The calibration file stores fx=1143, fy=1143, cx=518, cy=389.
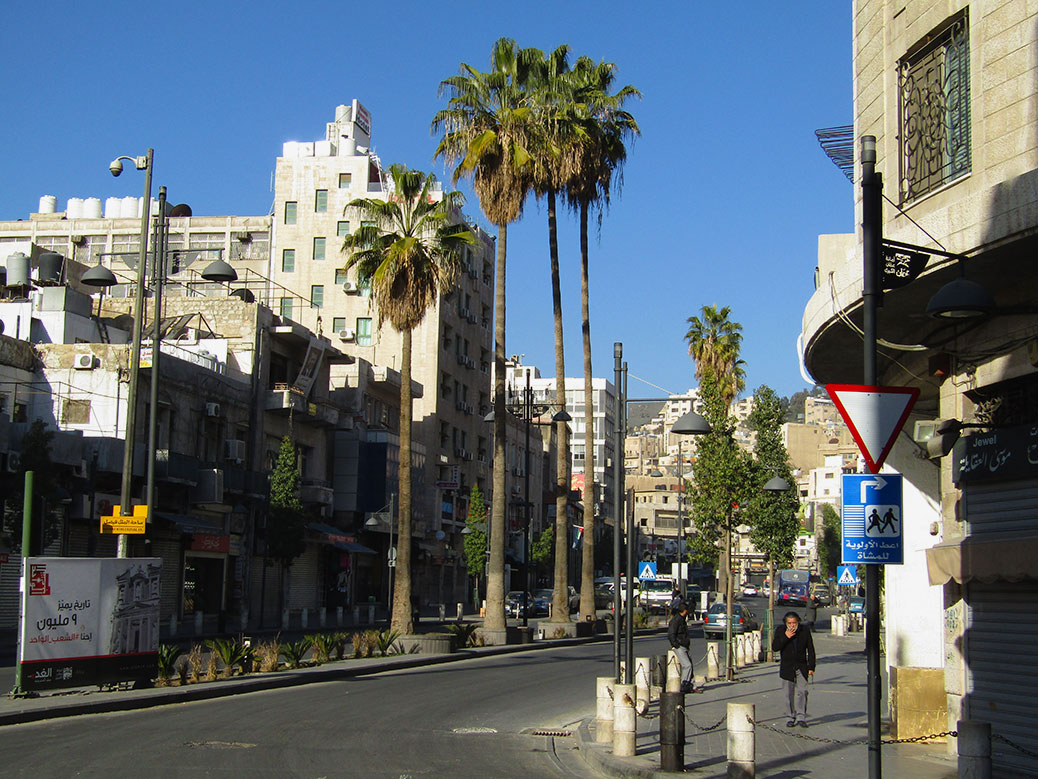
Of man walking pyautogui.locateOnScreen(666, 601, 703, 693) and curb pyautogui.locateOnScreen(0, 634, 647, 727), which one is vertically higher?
man walking pyautogui.locateOnScreen(666, 601, 703, 693)

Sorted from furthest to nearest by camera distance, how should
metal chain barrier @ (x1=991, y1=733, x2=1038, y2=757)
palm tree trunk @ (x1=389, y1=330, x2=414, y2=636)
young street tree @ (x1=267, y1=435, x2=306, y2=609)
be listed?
young street tree @ (x1=267, y1=435, x2=306, y2=609)
palm tree trunk @ (x1=389, y1=330, x2=414, y2=636)
metal chain barrier @ (x1=991, y1=733, x2=1038, y2=757)

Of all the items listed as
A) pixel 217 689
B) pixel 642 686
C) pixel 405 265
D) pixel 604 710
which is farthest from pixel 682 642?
pixel 405 265

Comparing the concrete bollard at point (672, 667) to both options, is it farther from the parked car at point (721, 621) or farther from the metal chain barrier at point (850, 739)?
the parked car at point (721, 621)

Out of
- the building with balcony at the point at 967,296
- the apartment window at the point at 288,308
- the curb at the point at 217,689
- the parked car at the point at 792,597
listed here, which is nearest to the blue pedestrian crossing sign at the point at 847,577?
the curb at the point at 217,689

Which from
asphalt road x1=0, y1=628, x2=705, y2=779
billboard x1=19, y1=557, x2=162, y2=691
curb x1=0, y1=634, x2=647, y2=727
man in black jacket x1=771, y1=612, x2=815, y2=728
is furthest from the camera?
billboard x1=19, y1=557, x2=162, y2=691

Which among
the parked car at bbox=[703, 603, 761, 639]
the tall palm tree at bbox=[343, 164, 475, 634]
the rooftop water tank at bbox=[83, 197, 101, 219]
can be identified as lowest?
the parked car at bbox=[703, 603, 761, 639]

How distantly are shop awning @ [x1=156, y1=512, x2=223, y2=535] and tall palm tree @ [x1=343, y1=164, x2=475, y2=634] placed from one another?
12502 millimetres

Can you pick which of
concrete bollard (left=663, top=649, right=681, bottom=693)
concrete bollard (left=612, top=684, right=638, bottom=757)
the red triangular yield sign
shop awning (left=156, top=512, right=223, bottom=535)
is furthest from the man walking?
shop awning (left=156, top=512, right=223, bottom=535)

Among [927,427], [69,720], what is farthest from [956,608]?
[69,720]

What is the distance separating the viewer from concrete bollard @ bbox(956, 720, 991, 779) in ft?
27.8

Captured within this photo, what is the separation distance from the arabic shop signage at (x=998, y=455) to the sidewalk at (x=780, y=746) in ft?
10.4

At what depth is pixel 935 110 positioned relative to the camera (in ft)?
42.1

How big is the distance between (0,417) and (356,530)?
25.4 meters

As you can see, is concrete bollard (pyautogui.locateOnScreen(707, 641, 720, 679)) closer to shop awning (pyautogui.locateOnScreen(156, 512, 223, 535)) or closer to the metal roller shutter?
the metal roller shutter
